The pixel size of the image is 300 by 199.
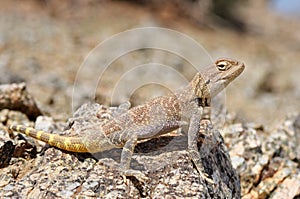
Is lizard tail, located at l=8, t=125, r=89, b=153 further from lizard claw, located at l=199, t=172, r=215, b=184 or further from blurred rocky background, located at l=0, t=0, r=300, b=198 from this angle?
blurred rocky background, located at l=0, t=0, r=300, b=198

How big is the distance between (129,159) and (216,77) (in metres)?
1.45

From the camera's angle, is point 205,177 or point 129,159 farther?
point 129,159

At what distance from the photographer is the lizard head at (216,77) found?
5.30 meters

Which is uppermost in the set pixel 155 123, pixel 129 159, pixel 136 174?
pixel 155 123

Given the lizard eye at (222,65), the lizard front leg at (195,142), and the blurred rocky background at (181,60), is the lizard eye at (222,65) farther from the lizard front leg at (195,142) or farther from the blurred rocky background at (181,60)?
the blurred rocky background at (181,60)

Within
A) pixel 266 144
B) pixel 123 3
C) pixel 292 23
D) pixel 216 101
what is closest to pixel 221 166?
pixel 266 144

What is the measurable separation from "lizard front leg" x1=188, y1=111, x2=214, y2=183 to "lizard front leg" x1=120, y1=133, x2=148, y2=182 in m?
0.53

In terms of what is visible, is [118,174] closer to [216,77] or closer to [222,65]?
[216,77]

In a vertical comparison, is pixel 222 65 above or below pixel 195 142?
above

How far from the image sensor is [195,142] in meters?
4.79

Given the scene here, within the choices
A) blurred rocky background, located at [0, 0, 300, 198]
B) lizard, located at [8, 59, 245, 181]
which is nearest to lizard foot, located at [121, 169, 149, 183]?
lizard, located at [8, 59, 245, 181]

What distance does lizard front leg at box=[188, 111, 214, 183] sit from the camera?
4.54m

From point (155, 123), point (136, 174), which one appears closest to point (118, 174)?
point (136, 174)

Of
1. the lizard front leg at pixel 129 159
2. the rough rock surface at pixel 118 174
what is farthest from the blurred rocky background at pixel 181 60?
the lizard front leg at pixel 129 159
